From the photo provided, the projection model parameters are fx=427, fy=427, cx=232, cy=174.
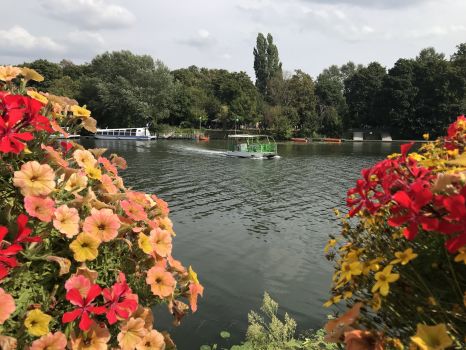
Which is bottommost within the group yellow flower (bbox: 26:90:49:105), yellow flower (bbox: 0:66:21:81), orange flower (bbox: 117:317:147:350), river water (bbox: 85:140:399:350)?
river water (bbox: 85:140:399:350)

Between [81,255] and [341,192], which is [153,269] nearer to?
[81,255]

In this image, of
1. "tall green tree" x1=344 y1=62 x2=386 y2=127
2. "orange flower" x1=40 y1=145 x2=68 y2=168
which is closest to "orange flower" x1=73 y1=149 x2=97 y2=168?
"orange flower" x1=40 y1=145 x2=68 y2=168

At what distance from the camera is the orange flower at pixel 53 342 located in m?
1.86

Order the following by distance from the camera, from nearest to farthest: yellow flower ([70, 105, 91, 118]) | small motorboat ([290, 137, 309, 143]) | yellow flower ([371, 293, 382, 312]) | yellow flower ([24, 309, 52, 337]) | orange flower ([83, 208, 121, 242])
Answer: yellow flower ([371, 293, 382, 312])
yellow flower ([24, 309, 52, 337])
orange flower ([83, 208, 121, 242])
yellow flower ([70, 105, 91, 118])
small motorboat ([290, 137, 309, 143])

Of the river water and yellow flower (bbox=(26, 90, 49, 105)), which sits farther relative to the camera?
the river water

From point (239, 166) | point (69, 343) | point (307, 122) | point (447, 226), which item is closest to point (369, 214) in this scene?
point (447, 226)

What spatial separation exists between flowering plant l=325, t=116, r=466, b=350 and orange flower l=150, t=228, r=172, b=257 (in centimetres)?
96

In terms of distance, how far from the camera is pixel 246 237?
12.7 meters

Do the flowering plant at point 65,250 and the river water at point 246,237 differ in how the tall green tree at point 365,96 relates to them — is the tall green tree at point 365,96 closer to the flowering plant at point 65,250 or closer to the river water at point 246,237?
the river water at point 246,237

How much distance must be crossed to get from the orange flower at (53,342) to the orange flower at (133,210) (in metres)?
0.70

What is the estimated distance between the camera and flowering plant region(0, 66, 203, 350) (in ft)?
6.20

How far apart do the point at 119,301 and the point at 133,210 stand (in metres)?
0.56

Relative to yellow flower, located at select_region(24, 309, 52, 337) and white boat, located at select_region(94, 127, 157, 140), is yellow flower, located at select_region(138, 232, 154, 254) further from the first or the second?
white boat, located at select_region(94, 127, 157, 140)

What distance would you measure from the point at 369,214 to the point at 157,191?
18287 millimetres
